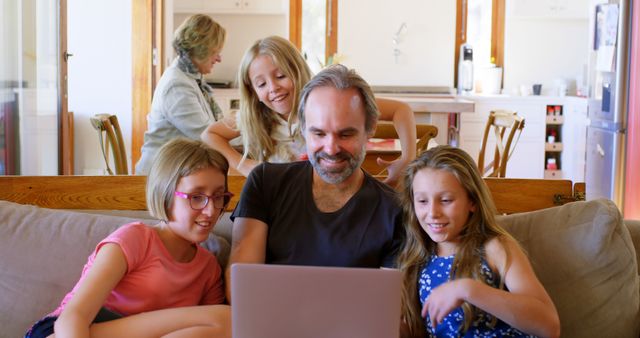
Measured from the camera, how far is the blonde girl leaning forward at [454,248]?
6.70 ft

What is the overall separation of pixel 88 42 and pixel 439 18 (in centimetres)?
367

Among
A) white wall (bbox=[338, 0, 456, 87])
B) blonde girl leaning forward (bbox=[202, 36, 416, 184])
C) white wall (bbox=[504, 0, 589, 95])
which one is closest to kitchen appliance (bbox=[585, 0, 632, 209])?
white wall (bbox=[504, 0, 589, 95])

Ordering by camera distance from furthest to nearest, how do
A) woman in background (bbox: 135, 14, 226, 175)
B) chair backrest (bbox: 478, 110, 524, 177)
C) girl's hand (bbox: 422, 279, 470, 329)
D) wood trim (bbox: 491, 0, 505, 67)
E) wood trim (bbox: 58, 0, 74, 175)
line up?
wood trim (bbox: 491, 0, 505, 67) → wood trim (bbox: 58, 0, 74, 175) → chair backrest (bbox: 478, 110, 524, 177) → woman in background (bbox: 135, 14, 226, 175) → girl's hand (bbox: 422, 279, 470, 329)

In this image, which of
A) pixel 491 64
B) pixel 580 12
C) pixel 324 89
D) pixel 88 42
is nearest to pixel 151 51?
pixel 88 42

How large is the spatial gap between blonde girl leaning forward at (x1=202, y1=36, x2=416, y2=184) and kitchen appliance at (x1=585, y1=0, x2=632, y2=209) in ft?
11.2

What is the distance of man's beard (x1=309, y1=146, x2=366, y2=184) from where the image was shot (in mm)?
2095

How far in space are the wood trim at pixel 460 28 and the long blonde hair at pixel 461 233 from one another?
7.10 meters

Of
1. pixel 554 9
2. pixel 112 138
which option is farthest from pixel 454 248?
pixel 554 9

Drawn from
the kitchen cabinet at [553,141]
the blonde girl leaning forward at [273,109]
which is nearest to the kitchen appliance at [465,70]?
the kitchen cabinet at [553,141]

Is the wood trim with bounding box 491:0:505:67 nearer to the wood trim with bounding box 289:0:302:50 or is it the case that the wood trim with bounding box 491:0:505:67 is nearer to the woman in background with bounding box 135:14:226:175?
the wood trim with bounding box 289:0:302:50

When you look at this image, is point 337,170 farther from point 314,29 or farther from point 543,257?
point 314,29

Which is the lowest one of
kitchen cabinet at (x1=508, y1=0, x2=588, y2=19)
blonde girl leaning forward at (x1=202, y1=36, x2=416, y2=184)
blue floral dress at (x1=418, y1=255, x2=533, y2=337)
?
blue floral dress at (x1=418, y1=255, x2=533, y2=337)

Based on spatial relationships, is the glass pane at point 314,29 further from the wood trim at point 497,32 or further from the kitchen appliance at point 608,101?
the kitchen appliance at point 608,101

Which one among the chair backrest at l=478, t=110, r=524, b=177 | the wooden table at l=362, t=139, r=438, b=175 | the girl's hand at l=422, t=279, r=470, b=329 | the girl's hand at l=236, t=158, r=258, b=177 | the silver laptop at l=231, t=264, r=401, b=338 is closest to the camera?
the silver laptop at l=231, t=264, r=401, b=338
